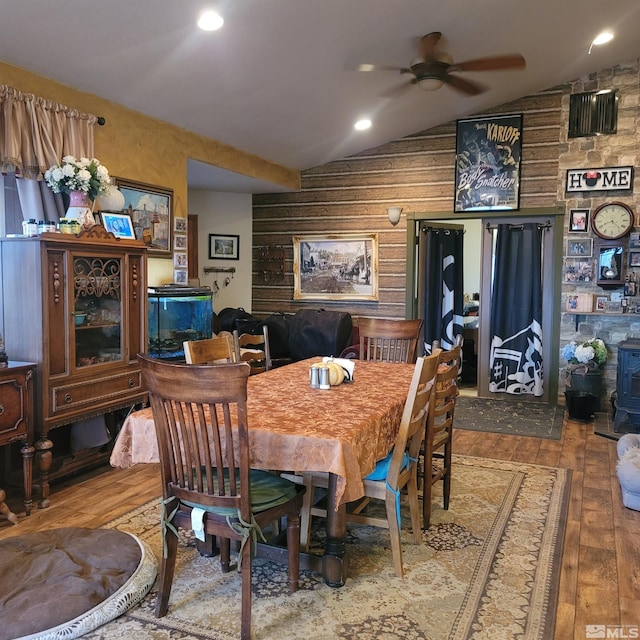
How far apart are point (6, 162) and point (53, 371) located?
1.27 metres

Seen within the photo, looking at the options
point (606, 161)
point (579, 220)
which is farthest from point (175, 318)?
point (606, 161)

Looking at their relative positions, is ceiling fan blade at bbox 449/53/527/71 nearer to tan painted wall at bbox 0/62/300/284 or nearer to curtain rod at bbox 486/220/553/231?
tan painted wall at bbox 0/62/300/284

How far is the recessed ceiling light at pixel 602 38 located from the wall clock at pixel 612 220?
4.95 feet

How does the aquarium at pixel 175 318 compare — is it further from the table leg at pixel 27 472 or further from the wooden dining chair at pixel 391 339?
the wooden dining chair at pixel 391 339

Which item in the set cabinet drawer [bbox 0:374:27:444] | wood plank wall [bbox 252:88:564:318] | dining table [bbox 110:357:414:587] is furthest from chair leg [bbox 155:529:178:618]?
wood plank wall [bbox 252:88:564:318]

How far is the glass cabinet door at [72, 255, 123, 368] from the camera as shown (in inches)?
137

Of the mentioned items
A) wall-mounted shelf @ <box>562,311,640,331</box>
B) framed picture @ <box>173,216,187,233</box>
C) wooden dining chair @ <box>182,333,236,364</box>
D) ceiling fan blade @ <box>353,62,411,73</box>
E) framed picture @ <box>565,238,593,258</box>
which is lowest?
wooden dining chair @ <box>182,333,236,364</box>

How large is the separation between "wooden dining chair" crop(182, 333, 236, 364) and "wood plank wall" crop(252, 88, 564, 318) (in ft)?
12.5

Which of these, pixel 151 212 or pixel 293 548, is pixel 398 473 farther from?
pixel 151 212

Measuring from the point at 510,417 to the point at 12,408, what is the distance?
435 cm

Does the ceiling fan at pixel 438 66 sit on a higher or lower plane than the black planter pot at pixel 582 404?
higher

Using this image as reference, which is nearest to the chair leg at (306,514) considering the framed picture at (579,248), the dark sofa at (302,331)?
the dark sofa at (302,331)

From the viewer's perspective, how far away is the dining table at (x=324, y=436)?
2.09m

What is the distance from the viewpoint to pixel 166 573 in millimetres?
2189
